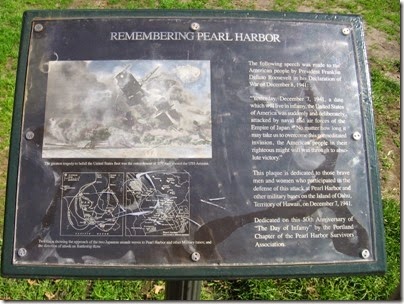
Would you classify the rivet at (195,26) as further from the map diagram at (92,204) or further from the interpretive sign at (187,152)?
the map diagram at (92,204)

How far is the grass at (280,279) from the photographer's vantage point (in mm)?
3193

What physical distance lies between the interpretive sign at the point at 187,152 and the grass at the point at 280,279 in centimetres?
119

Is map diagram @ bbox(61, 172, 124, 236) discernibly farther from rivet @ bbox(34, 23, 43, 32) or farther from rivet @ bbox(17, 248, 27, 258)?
rivet @ bbox(34, 23, 43, 32)

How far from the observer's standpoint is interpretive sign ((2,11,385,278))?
6.77ft

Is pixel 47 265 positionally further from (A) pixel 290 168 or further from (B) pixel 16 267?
(A) pixel 290 168

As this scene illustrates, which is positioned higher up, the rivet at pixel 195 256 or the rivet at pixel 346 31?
the rivet at pixel 346 31

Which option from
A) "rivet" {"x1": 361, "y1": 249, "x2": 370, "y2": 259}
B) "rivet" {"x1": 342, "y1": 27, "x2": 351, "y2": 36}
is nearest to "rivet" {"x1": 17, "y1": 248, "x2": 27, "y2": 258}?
"rivet" {"x1": 361, "y1": 249, "x2": 370, "y2": 259}

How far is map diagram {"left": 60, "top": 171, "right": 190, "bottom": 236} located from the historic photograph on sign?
97 millimetres

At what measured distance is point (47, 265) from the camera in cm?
205

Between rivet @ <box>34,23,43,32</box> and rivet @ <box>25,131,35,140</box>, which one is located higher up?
rivet @ <box>34,23,43,32</box>

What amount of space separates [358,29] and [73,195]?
4.84 feet

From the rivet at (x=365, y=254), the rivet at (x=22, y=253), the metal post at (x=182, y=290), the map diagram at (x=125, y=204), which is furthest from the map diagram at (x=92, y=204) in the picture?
the rivet at (x=365, y=254)

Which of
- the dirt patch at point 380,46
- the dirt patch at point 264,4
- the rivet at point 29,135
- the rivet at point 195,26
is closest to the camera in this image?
the rivet at point 29,135

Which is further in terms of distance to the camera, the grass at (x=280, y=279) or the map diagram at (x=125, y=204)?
the grass at (x=280, y=279)
